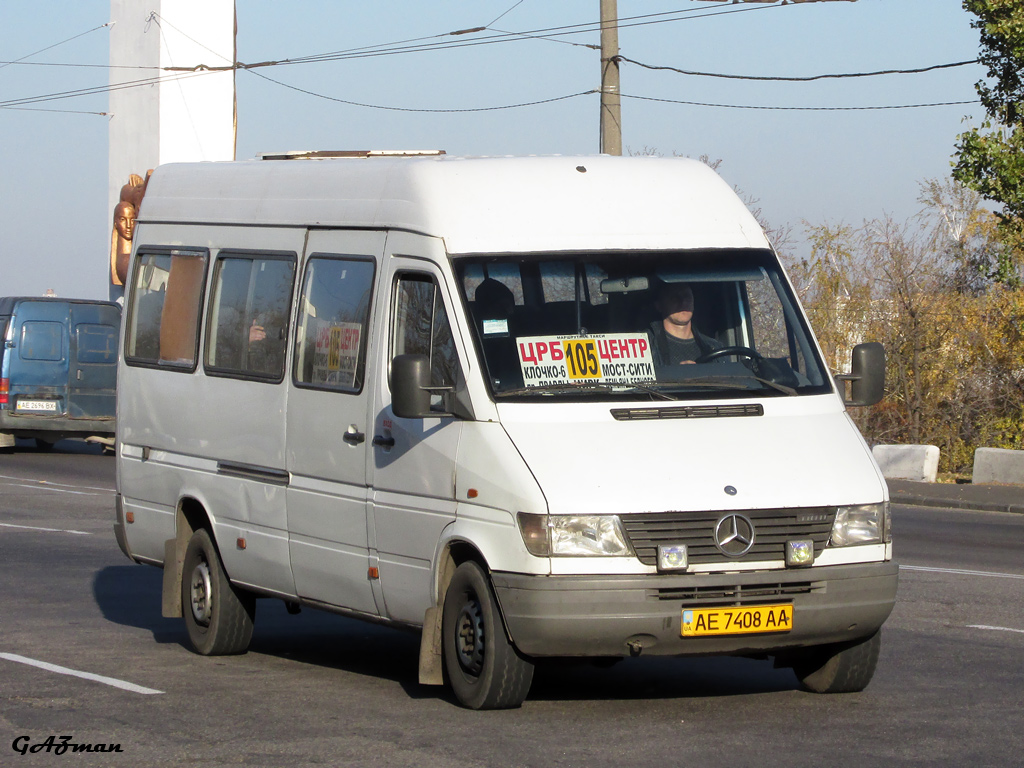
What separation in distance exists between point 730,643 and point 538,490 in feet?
3.40

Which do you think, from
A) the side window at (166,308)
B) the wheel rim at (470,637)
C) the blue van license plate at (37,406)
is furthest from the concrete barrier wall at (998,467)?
the wheel rim at (470,637)

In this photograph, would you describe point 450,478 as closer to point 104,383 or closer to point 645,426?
point 645,426

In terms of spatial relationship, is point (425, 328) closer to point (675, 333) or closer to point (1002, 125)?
point (675, 333)

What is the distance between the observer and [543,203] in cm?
796

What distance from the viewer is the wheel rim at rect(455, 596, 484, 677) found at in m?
7.26

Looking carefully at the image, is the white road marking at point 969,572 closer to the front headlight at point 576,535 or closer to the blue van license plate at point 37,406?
the front headlight at point 576,535

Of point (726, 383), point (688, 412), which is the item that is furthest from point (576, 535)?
point (726, 383)

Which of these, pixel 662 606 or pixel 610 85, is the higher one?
pixel 610 85

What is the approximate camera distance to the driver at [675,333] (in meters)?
7.70

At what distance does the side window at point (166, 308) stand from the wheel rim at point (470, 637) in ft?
10.2

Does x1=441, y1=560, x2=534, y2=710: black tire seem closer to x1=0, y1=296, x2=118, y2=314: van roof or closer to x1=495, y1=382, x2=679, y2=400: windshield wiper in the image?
x1=495, y1=382, x2=679, y2=400: windshield wiper

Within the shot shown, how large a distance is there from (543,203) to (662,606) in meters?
2.08

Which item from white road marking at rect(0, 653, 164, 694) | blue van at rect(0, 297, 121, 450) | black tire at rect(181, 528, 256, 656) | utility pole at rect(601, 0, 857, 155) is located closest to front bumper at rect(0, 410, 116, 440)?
blue van at rect(0, 297, 121, 450)

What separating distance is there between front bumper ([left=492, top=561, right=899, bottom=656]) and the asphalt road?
349 mm
